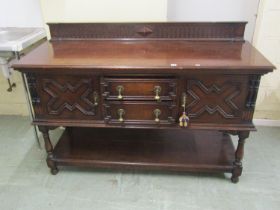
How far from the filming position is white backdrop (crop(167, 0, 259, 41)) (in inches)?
68.1

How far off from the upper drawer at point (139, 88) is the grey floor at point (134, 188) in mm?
566

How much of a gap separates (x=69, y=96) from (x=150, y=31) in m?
0.62

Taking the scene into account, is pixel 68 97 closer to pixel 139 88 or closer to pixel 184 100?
pixel 139 88

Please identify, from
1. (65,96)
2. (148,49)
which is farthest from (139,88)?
(65,96)

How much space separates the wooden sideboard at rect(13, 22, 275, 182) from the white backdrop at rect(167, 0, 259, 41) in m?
0.38

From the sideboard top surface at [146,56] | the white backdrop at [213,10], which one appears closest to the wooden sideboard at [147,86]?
the sideboard top surface at [146,56]

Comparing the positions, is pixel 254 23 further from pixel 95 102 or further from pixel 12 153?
pixel 12 153

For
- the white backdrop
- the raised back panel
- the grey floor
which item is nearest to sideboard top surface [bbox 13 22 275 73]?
the raised back panel

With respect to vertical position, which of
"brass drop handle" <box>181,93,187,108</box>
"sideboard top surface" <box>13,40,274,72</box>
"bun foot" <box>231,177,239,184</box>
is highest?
"sideboard top surface" <box>13,40,274,72</box>

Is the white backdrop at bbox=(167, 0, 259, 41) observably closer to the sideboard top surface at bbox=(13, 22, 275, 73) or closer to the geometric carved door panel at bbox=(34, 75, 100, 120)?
the sideboard top surface at bbox=(13, 22, 275, 73)

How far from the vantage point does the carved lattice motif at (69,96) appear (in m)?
1.22

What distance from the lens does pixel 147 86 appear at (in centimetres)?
118

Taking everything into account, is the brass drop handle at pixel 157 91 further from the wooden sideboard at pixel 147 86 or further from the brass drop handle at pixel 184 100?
the brass drop handle at pixel 184 100

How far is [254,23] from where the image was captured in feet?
5.79
